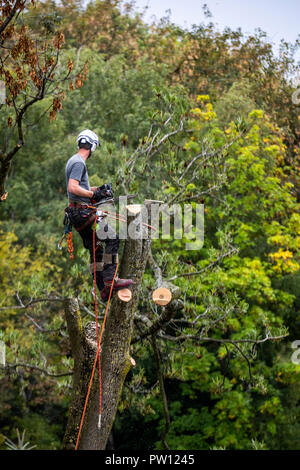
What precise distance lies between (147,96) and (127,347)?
1523 centimetres

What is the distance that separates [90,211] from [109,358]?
1552mm

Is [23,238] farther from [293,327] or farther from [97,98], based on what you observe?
[293,327]

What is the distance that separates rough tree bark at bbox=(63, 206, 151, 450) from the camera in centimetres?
478

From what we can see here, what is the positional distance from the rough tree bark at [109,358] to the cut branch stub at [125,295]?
0.05 meters

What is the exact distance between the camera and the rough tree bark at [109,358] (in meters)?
4.78

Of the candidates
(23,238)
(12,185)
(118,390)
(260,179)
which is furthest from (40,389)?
(118,390)

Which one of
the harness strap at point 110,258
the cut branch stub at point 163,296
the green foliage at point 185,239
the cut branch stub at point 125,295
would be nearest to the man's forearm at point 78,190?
the harness strap at point 110,258

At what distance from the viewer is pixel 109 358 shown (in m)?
4.86

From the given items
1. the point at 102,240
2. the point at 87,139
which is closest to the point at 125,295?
the point at 102,240

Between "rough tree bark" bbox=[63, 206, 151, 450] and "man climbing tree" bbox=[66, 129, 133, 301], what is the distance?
0.27 m
